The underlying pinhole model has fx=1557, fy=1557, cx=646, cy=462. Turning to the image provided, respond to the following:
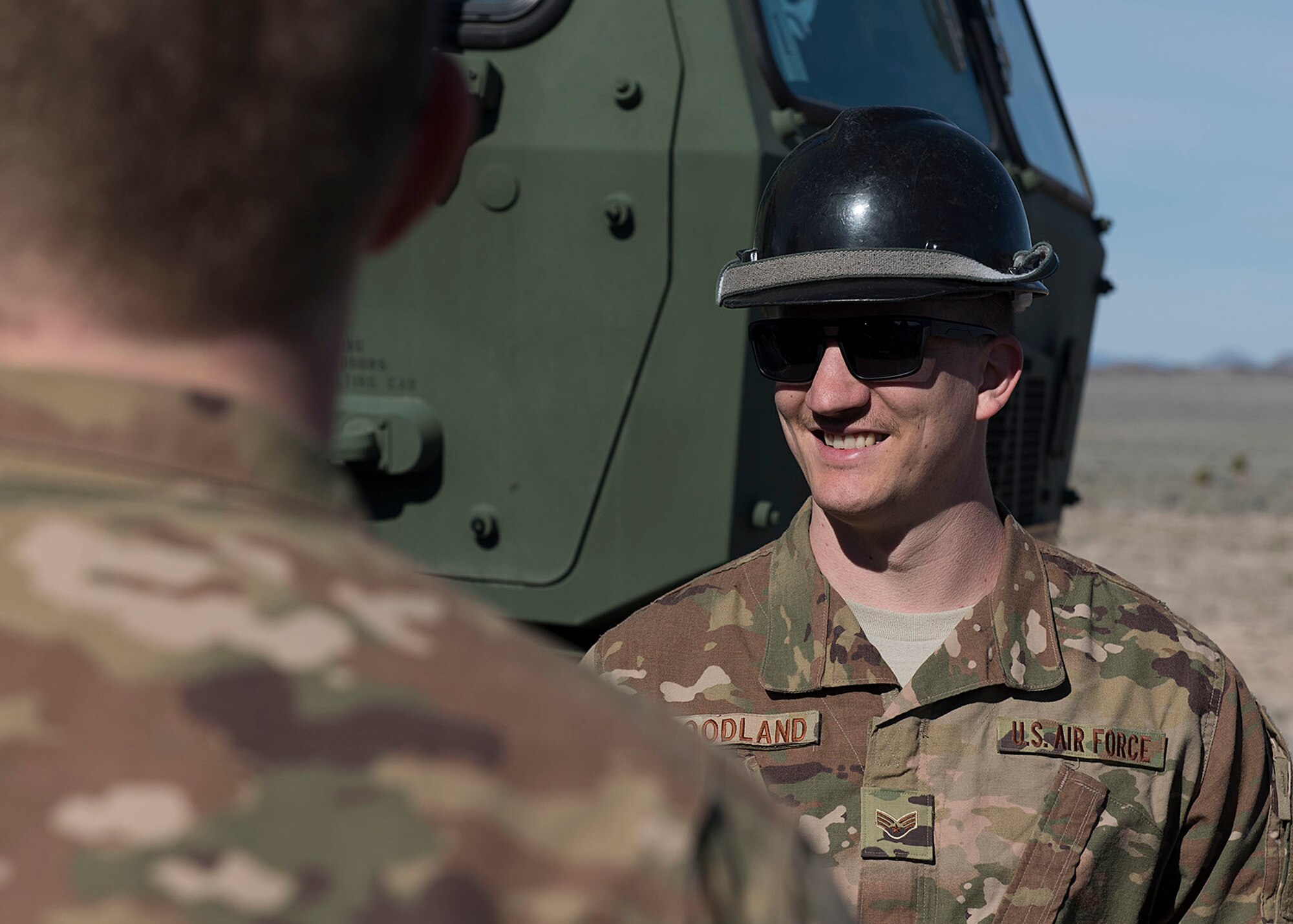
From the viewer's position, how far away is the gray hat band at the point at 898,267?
87.3 inches

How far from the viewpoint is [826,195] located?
7.56 ft

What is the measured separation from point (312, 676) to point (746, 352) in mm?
2499

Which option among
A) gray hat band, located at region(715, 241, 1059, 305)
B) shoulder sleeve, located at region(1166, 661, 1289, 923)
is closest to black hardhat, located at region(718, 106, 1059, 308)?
gray hat band, located at region(715, 241, 1059, 305)

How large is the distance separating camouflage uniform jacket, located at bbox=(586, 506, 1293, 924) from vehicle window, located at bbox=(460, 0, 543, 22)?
1650 mm

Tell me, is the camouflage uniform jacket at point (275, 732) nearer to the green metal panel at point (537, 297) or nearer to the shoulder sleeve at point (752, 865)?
the shoulder sleeve at point (752, 865)

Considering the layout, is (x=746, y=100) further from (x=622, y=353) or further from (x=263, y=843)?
(x=263, y=843)

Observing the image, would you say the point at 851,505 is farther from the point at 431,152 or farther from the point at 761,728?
the point at 431,152

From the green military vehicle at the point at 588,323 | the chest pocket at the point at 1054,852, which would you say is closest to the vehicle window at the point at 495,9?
the green military vehicle at the point at 588,323

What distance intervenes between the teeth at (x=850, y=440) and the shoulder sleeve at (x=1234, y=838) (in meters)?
0.60

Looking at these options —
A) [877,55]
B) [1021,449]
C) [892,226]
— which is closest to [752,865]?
[892,226]

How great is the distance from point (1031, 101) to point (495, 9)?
209 centimetres

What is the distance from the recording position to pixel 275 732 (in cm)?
72

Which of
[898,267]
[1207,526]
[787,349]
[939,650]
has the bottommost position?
[1207,526]

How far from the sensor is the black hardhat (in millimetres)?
2227
